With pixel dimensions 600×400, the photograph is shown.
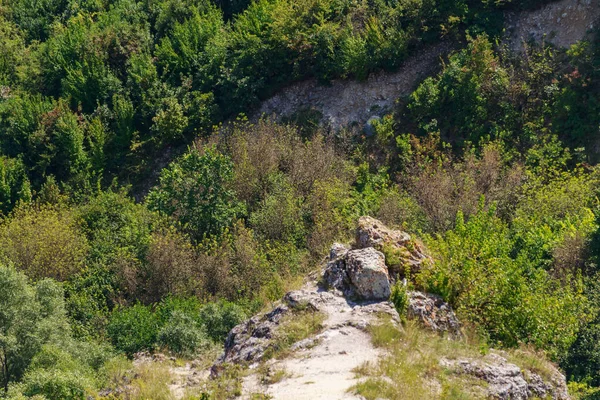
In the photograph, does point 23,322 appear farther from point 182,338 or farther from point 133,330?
point 182,338

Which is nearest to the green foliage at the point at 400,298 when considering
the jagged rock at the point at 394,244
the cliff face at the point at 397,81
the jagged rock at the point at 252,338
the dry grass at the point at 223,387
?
the jagged rock at the point at 394,244

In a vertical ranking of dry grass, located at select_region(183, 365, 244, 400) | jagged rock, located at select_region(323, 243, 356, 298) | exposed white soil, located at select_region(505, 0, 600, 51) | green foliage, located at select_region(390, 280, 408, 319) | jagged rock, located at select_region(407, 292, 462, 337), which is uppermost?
exposed white soil, located at select_region(505, 0, 600, 51)

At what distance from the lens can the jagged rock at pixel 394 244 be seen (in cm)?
1611

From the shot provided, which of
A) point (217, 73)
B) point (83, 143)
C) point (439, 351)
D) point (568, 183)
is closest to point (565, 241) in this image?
point (568, 183)

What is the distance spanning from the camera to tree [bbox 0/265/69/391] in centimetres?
1811

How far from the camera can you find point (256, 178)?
82.6 feet

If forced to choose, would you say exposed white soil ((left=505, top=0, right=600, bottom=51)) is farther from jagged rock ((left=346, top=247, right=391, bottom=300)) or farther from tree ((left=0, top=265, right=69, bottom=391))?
tree ((left=0, top=265, right=69, bottom=391))

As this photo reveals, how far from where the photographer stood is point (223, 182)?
24.1 metres

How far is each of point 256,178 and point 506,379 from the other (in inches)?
516

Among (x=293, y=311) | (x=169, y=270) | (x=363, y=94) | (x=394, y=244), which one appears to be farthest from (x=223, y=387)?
(x=363, y=94)

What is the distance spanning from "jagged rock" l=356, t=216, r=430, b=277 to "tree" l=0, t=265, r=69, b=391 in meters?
7.88

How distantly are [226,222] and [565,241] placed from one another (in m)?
9.58

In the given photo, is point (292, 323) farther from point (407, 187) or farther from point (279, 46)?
point (279, 46)

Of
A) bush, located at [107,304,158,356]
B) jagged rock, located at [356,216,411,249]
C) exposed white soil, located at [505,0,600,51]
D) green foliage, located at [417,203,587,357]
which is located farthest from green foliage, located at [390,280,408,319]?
exposed white soil, located at [505,0,600,51]
